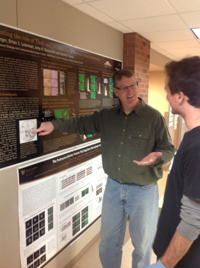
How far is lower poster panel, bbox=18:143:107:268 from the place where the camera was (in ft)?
5.41

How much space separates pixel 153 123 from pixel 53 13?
113cm

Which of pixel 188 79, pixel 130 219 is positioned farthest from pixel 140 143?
pixel 188 79

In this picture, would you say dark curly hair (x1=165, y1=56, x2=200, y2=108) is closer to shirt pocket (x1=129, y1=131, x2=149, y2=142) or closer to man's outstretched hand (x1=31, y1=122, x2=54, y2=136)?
shirt pocket (x1=129, y1=131, x2=149, y2=142)

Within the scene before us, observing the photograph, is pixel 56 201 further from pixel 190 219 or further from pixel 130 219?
pixel 190 219

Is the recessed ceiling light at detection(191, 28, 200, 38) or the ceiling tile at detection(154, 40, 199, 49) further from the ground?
the ceiling tile at detection(154, 40, 199, 49)

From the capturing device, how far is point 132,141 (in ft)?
5.75

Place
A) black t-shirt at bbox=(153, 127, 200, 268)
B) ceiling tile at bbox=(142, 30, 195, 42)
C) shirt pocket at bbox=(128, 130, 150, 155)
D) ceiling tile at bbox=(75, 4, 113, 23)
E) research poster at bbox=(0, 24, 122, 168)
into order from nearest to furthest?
black t-shirt at bbox=(153, 127, 200, 268) → research poster at bbox=(0, 24, 122, 168) → shirt pocket at bbox=(128, 130, 150, 155) → ceiling tile at bbox=(75, 4, 113, 23) → ceiling tile at bbox=(142, 30, 195, 42)

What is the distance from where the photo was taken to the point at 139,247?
177 centimetres

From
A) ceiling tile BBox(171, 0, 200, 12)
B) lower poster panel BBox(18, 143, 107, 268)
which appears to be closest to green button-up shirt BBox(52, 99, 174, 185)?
lower poster panel BBox(18, 143, 107, 268)

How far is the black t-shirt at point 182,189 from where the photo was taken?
35.2 inches

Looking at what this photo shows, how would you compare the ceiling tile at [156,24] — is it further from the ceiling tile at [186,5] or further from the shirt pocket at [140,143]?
the shirt pocket at [140,143]

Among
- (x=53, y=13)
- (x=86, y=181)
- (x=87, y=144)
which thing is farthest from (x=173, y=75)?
(x=86, y=181)

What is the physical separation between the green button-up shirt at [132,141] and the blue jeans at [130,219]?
87mm

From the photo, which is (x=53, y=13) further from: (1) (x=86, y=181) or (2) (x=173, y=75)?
(1) (x=86, y=181)
